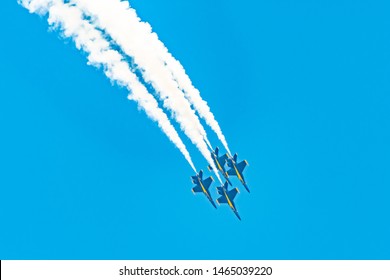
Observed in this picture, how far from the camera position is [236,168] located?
40375 mm

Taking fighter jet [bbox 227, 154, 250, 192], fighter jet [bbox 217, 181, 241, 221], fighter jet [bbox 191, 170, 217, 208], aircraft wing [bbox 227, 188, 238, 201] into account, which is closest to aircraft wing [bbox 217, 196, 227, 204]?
fighter jet [bbox 217, 181, 241, 221]

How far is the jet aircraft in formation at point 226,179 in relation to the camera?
39344mm

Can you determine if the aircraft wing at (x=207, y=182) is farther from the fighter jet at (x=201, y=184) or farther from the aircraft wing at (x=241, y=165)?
the aircraft wing at (x=241, y=165)

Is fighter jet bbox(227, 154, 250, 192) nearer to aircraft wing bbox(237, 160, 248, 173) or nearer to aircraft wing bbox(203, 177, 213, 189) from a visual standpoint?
aircraft wing bbox(237, 160, 248, 173)

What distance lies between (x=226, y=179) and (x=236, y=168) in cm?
85

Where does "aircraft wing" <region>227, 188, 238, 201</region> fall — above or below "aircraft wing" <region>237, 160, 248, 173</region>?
below

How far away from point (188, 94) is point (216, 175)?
621cm

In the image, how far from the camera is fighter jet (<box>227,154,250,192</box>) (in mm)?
40188

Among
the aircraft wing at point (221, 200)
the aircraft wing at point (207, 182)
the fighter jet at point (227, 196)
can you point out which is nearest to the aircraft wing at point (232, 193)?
the fighter jet at point (227, 196)

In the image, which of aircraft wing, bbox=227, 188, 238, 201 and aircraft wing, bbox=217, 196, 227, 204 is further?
aircraft wing, bbox=227, 188, 238, 201

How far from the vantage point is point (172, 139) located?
34.9 meters

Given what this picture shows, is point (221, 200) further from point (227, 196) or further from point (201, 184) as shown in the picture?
point (201, 184)
